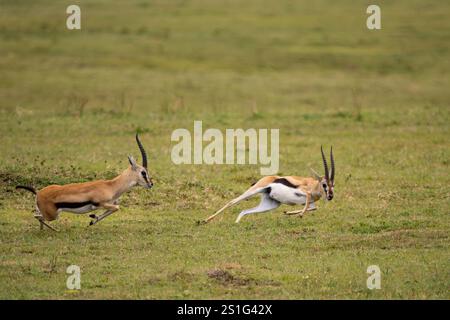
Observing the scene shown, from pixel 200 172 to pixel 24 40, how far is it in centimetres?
1907

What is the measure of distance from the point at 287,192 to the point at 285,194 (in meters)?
0.04

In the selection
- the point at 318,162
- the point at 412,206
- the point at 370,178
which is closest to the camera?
the point at 412,206

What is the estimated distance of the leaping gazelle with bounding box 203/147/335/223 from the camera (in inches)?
490

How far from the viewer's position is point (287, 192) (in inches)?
493

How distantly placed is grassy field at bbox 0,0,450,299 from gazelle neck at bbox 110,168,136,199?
49 centimetres

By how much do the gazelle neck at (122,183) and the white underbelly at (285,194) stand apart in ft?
6.30

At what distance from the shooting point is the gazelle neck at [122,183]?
38.9 feet

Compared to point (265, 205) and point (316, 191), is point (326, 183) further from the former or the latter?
point (265, 205)

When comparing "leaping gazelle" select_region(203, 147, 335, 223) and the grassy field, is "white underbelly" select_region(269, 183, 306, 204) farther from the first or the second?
the grassy field

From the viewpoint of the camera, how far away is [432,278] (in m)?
9.55

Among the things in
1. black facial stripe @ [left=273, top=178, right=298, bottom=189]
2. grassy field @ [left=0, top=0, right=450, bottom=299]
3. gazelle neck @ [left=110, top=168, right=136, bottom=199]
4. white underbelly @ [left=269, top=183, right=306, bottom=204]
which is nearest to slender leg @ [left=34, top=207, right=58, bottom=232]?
grassy field @ [left=0, top=0, right=450, bottom=299]
